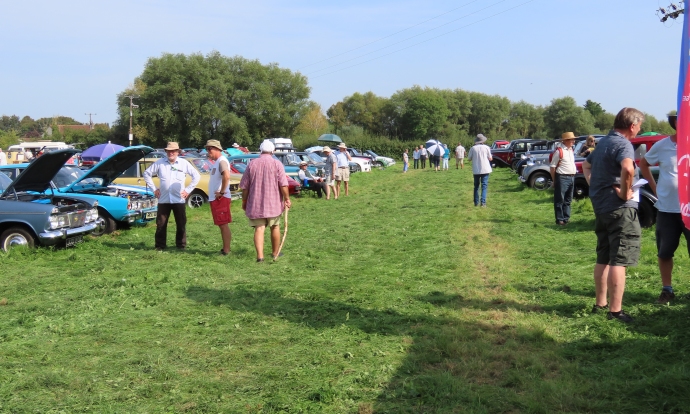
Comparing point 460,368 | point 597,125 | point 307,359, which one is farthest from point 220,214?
point 597,125

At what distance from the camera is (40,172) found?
424 inches

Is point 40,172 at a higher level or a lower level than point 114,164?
lower

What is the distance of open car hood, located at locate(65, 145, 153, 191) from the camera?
11.9 meters

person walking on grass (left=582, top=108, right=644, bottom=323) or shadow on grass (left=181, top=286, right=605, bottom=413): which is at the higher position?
person walking on grass (left=582, top=108, right=644, bottom=323)

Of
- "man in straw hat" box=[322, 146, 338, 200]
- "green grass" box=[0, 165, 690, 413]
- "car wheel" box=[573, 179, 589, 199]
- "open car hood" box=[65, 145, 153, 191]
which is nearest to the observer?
"green grass" box=[0, 165, 690, 413]

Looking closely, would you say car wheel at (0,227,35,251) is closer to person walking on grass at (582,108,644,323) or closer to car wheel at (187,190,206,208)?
car wheel at (187,190,206,208)

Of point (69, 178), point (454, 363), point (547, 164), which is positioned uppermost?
point (547, 164)

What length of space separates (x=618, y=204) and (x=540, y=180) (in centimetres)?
1462

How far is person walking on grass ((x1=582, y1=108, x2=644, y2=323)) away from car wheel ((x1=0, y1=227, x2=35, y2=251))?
28.7ft

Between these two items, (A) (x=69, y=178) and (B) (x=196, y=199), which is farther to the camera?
(B) (x=196, y=199)

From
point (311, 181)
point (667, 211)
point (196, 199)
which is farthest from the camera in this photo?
point (311, 181)

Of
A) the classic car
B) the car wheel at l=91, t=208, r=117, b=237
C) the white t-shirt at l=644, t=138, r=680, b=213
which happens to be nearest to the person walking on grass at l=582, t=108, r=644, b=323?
the white t-shirt at l=644, t=138, r=680, b=213

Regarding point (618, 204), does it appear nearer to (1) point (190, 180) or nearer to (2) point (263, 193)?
(2) point (263, 193)

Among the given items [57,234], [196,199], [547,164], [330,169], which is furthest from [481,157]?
[57,234]
